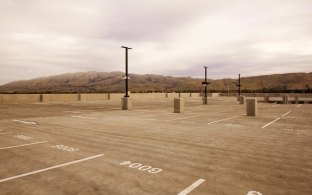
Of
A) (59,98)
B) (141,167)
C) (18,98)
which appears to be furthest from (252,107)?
(18,98)

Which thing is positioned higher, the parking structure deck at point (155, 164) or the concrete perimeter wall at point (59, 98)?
the concrete perimeter wall at point (59, 98)

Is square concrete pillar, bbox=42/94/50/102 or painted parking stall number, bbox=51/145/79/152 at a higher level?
square concrete pillar, bbox=42/94/50/102

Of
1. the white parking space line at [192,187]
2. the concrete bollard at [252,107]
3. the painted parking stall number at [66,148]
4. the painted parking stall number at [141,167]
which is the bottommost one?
the white parking space line at [192,187]

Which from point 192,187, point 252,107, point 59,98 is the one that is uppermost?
point 59,98

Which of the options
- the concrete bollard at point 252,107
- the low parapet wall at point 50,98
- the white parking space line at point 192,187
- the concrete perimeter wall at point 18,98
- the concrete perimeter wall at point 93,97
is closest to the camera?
the white parking space line at point 192,187

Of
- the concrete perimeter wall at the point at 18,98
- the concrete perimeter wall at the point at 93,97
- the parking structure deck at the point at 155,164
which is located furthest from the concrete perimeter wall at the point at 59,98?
the parking structure deck at the point at 155,164

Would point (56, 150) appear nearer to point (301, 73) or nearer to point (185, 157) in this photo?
point (185, 157)

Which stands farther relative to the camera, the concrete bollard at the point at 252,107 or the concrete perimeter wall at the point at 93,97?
the concrete perimeter wall at the point at 93,97

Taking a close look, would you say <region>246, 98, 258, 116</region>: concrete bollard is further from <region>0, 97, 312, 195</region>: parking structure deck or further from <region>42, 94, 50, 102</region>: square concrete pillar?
<region>42, 94, 50, 102</region>: square concrete pillar

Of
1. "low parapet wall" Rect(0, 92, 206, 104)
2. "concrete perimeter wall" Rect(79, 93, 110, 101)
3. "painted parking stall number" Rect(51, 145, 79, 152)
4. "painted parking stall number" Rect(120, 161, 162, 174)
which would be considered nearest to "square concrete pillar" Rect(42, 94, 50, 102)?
"low parapet wall" Rect(0, 92, 206, 104)

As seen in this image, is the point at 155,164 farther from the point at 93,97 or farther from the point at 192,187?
the point at 93,97

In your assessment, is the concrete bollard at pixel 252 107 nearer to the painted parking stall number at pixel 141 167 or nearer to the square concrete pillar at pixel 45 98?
the painted parking stall number at pixel 141 167

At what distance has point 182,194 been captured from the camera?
15.3ft

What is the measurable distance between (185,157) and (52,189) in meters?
3.68
